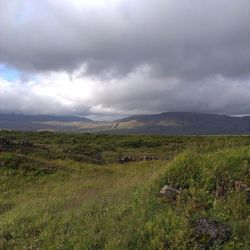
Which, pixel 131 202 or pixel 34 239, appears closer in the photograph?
pixel 34 239

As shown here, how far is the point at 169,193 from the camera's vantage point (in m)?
7.64

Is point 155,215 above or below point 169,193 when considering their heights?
below

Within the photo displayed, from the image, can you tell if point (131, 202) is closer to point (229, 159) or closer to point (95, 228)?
point (95, 228)

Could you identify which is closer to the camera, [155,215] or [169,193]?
[155,215]

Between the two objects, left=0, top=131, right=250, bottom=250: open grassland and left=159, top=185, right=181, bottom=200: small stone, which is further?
left=159, top=185, right=181, bottom=200: small stone

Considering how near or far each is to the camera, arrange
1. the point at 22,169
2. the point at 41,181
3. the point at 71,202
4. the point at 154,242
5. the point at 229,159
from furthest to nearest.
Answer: the point at 22,169
the point at 41,181
the point at 71,202
the point at 229,159
the point at 154,242

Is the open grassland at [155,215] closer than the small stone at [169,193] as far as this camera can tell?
Yes

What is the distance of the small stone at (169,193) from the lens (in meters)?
7.55

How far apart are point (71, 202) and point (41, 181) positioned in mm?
8855

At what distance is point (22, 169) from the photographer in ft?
68.6

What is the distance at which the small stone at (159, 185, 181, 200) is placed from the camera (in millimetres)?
7547

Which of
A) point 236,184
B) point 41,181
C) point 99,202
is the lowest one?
point 41,181

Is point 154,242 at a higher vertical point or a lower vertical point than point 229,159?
lower

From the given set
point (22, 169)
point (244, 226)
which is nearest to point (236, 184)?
point (244, 226)
